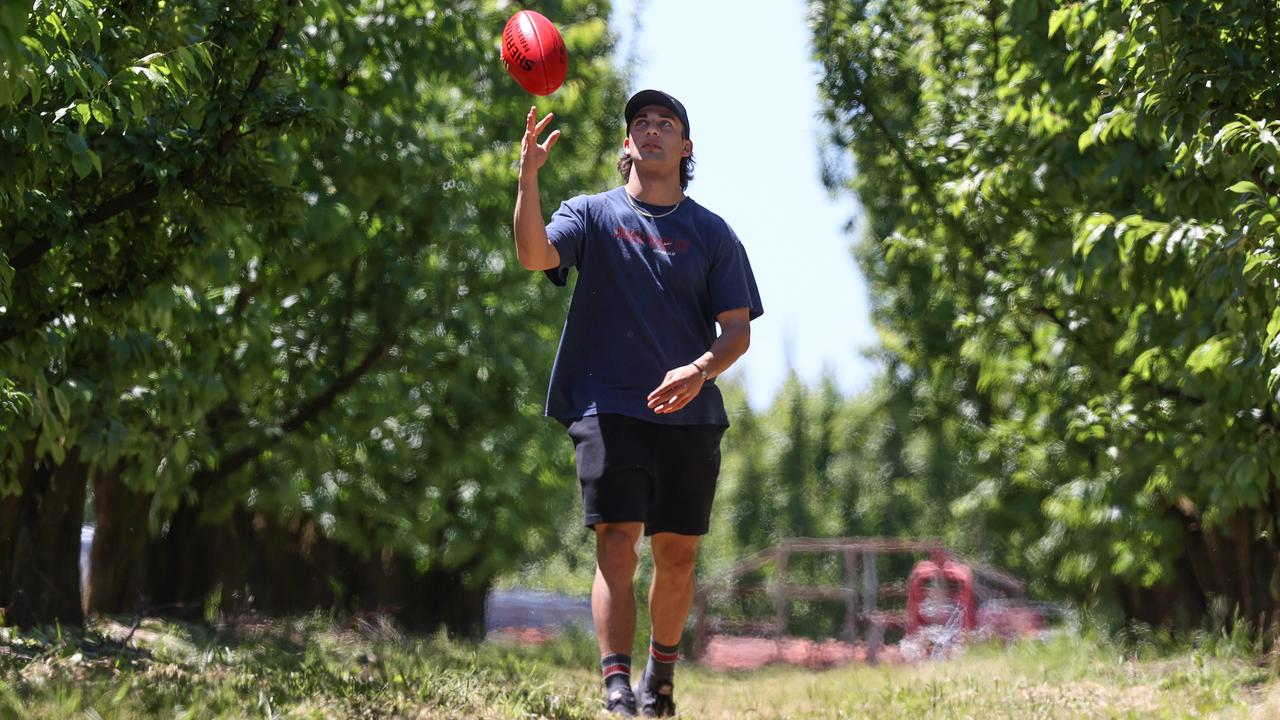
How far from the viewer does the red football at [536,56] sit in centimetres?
575

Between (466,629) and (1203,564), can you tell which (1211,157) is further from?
(466,629)

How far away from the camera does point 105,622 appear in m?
8.86

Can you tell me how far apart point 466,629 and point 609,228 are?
13.6 m

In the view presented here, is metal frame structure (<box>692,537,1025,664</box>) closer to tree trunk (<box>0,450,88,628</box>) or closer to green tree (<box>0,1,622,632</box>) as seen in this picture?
green tree (<box>0,1,622,632</box>)

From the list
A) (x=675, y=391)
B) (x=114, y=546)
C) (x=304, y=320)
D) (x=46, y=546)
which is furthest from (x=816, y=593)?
(x=675, y=391)

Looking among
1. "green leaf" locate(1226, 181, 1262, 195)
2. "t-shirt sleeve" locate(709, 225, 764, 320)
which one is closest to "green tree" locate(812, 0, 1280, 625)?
"green leaf" locate(1226, 181, 1262, 195)

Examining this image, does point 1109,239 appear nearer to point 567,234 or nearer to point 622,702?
point 567,234

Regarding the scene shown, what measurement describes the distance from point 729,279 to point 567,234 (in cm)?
66

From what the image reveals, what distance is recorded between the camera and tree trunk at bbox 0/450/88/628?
803cm

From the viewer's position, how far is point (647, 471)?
5.14 metres

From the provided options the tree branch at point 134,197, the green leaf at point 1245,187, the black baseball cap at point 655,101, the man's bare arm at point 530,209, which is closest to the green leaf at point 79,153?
the tree branch at point 134,197

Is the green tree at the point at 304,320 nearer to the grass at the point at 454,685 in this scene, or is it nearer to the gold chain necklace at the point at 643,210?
the grass at the point at 454,685

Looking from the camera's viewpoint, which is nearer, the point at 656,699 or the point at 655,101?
the point at 656,699

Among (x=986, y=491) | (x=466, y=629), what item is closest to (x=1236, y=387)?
(x=986, y=491)
